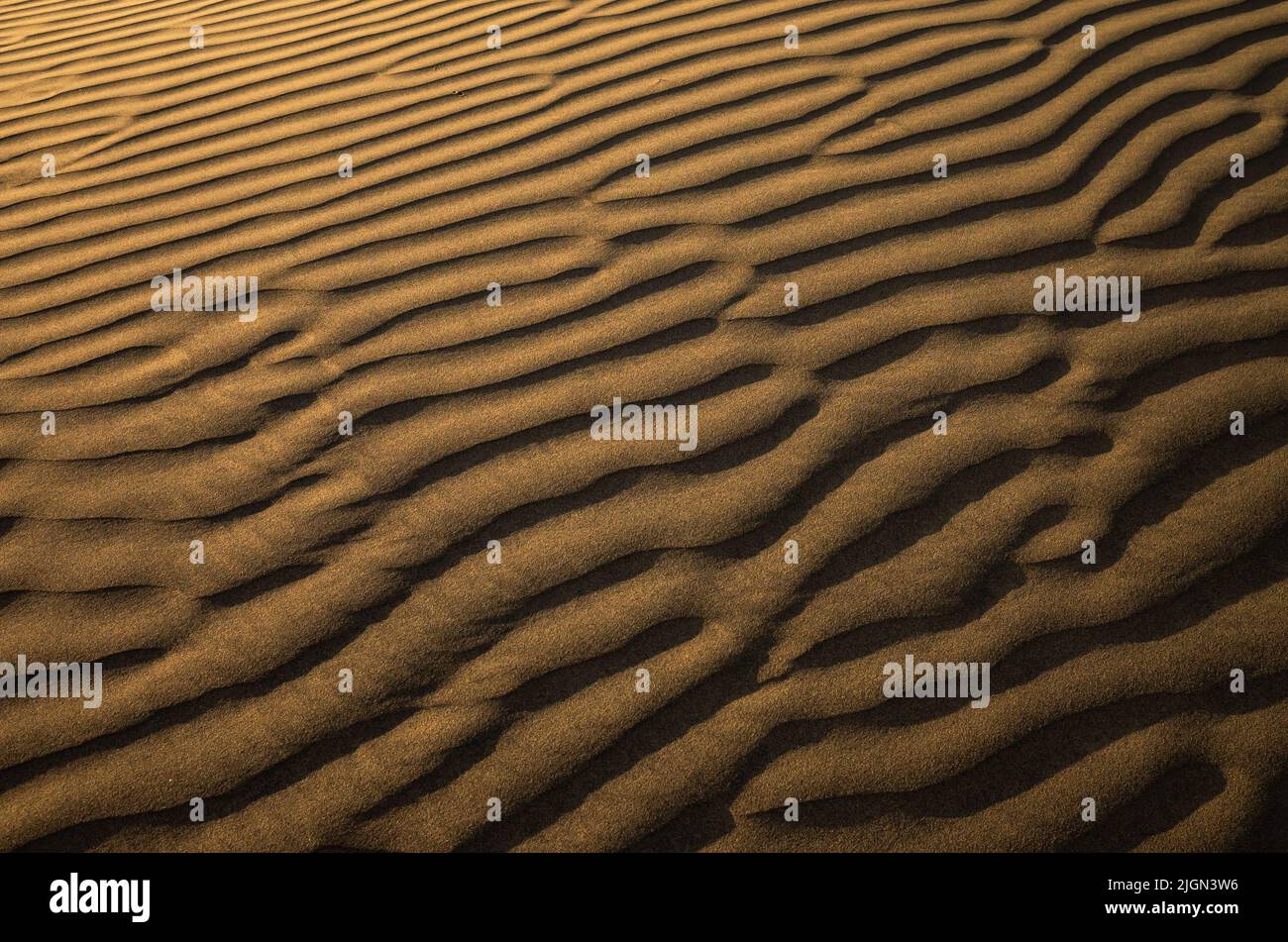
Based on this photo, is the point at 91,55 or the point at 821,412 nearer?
the point at 821,412

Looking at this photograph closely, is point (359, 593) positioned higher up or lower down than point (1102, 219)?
lower down

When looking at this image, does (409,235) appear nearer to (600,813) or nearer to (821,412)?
(821,412)

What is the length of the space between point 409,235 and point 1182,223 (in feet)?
7.01

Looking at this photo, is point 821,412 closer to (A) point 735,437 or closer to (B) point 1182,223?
(A) point 735,437

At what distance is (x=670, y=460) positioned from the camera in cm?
224

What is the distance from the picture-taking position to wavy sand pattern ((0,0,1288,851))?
1762mm

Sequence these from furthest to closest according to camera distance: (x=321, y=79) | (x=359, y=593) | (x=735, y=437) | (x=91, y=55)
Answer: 1. (x=91, y=55)
2. (x=321, y=79)
3. (x=735, y=437)
4. (x=359, y=593)

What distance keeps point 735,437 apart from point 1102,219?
1.32m

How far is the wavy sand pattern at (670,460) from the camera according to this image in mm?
1762

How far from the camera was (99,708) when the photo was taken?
1886 mm
